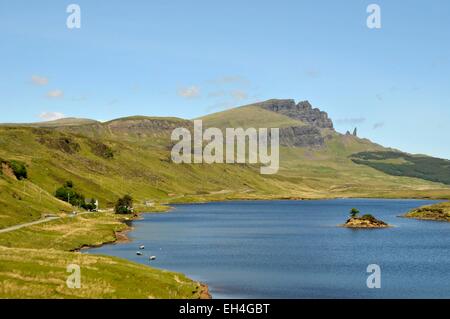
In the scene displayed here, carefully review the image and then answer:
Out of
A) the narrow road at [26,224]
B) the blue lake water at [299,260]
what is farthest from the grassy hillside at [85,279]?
the narrow road at [26,224]

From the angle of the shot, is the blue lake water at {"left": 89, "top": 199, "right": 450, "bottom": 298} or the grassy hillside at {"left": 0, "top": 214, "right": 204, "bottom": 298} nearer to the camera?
the grassy hillside at {"left": 0, "top": 214, "right": 204, "bottom": 298}

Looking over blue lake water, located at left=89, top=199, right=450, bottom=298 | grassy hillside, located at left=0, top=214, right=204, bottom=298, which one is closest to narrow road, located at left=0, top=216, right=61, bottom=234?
blue lake water, located at left=89, top=199, right=450, bottom=298

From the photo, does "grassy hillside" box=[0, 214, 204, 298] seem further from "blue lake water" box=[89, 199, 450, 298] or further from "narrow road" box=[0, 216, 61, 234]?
"narrow road" box=[0, 216, 61, 234]

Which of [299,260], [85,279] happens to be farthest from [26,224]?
[85,279]

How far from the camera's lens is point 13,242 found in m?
130

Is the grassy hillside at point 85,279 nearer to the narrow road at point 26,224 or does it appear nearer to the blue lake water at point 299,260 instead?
the blue lake water at point 299,260

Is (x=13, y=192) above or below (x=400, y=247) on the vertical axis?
above

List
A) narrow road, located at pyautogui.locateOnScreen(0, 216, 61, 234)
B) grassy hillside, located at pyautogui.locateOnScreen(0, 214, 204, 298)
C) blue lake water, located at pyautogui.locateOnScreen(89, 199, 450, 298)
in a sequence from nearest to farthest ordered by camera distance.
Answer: grassy hillside, located at pyautogui.locateOnScreen(0, 214, 204, 298) → blue lake water, located at pyautogui.locateOnScreen(89, 199, 450, 298) → narrow road, located at pyautogui.locateOnScreen(0, 216, 61, 234)

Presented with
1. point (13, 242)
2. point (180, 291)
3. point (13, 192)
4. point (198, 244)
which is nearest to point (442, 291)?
point (180, 291)

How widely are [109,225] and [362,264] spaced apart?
95.9 m
